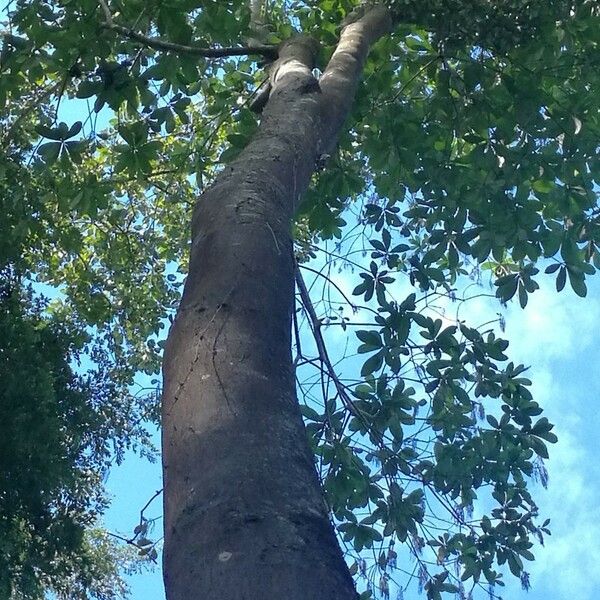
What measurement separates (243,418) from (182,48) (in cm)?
290

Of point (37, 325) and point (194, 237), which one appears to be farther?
point (37, 325)

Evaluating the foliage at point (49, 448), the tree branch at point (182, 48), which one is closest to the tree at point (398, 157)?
the tree branch at point (182, 48)

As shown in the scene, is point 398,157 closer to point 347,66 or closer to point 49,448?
point 347,66

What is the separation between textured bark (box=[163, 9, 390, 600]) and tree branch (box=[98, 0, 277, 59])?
4.50 ft

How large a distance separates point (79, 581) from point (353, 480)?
4.29 meters

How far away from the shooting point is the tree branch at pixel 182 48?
174 inches

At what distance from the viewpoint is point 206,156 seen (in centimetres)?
752

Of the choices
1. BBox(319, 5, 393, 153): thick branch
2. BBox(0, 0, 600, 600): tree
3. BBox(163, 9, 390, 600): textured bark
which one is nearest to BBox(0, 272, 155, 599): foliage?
BBox(0, 0, 600, 600): tree

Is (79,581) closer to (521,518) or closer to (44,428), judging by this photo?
(44,428)

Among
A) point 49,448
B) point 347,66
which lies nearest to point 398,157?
point 347,66

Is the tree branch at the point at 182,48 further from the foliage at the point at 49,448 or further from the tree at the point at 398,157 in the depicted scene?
the foliage at the point at 49,448

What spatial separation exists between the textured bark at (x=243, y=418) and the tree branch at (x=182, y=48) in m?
1.37

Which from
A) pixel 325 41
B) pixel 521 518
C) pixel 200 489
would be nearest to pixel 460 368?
pixel 521 518

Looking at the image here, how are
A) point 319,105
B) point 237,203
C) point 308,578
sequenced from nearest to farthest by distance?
→ point 308,578 → point 237,203 → point 319,105
